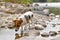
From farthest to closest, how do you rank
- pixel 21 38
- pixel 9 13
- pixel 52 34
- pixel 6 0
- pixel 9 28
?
pixel 6 0
pixel 9 13
pixel 9 28
pixel 52 34
pixel 21 38

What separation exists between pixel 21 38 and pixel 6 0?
52.8ft

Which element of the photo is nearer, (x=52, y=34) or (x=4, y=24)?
(x=52, y=34)

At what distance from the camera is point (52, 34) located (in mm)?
10195

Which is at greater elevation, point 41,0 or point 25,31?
point 25,31

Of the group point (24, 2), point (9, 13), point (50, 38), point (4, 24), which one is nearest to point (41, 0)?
point (24, 2)

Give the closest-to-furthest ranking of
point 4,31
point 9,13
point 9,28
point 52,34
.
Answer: point 52,34, point 4,31, point 9,28, point 9,13

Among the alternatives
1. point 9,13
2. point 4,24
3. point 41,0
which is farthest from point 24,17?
point 41,0

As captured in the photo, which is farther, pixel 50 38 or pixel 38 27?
pixel 38 27

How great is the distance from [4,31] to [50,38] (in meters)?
3.02

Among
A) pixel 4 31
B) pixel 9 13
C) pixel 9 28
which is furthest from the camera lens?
pixel 9 13

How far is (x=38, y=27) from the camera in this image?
1238cm

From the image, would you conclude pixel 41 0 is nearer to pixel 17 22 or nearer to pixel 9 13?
pixel 9 13

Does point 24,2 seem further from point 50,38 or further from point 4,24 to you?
point 50,38

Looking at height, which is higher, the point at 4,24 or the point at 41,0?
the point at 4,24
